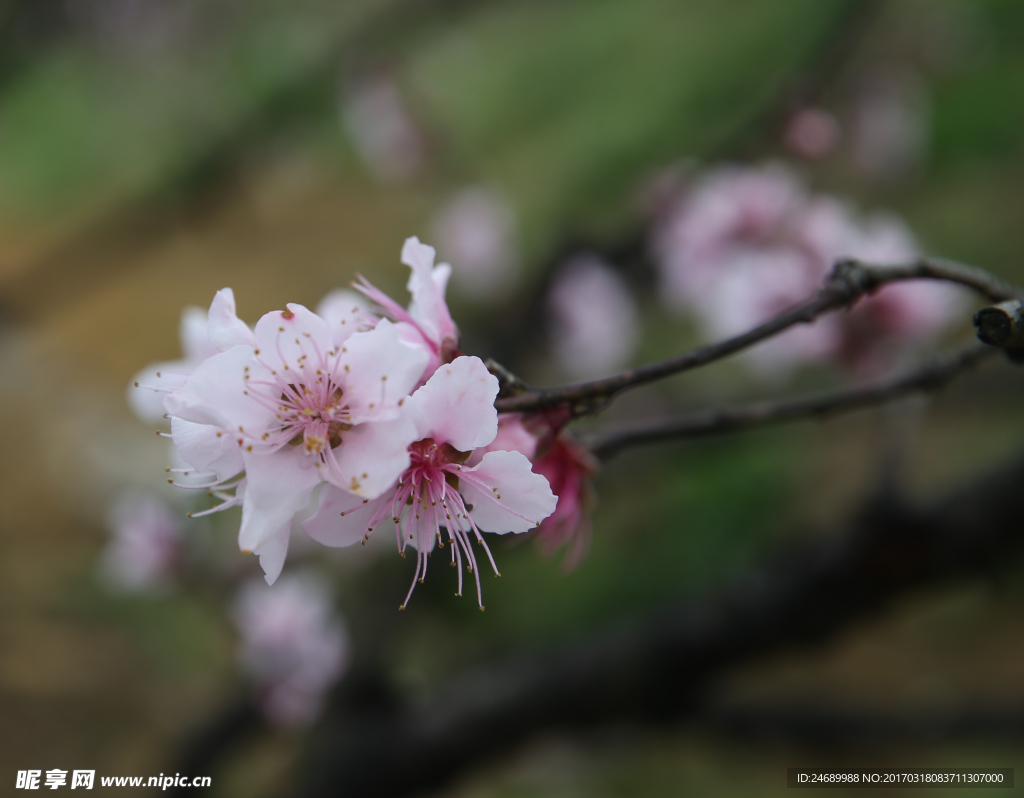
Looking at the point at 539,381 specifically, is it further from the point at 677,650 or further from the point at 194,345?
the point at 194,345

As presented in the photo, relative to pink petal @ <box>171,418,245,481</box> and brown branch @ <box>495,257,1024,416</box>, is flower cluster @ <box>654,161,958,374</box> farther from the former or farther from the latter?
pink petal @ <box>171,418,245,481</box>

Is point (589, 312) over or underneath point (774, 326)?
over

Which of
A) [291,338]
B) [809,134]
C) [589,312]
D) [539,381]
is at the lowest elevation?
[291,338]

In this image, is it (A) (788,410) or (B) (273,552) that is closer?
(B) (273,552)

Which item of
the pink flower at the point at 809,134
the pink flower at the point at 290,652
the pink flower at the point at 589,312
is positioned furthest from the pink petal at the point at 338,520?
the pink flower at the point at 589,312

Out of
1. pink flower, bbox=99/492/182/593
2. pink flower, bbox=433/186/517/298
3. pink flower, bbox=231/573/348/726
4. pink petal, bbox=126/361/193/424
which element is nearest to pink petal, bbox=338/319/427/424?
pink petal, bbox=126/361/193/424

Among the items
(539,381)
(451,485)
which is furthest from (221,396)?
(539,381)

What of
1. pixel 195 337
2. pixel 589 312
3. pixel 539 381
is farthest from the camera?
pixel 539 381

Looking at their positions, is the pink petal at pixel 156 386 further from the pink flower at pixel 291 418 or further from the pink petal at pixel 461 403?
the pink petal at pixel 461 403
